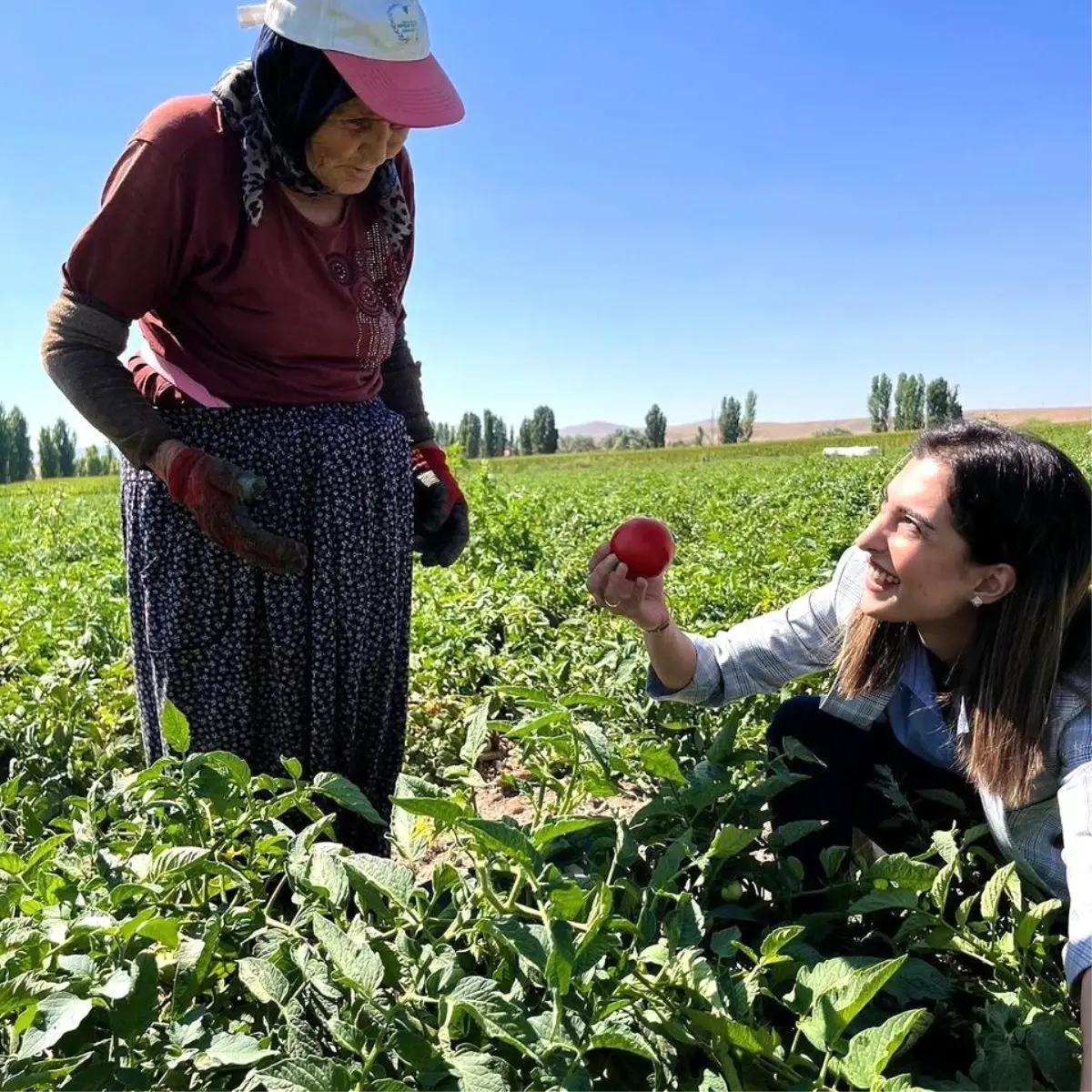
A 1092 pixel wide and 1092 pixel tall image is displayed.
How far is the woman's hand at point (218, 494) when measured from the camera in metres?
1.66

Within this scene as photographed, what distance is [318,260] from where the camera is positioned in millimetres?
1771

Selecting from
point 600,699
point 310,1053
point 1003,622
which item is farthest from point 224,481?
point 1003,622

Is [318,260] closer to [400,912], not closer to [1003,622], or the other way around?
[400,912]

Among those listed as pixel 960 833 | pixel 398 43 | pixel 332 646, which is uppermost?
pixel 398 43

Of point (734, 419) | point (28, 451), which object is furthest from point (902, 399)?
point (28, 451)

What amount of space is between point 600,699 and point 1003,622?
2.59 ft

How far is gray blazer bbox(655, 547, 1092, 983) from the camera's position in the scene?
4.52 feet

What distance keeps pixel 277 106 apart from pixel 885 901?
4.95 feet

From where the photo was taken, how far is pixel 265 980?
1.11m

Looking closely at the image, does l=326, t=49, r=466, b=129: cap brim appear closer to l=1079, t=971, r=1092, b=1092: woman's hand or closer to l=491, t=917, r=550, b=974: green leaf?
l=491, t=917, r=550, b=974: green leaf

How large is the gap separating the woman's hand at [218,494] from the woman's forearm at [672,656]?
0.71m

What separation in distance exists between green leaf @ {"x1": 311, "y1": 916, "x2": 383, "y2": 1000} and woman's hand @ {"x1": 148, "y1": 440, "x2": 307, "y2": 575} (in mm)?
755

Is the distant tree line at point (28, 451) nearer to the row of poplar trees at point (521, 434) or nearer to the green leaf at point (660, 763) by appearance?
the row of poplar trees at point (521, 434)

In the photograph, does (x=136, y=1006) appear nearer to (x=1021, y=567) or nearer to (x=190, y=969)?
(x=190, y=969)
